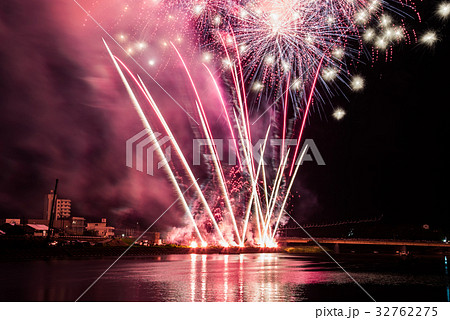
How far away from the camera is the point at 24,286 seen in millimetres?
14938

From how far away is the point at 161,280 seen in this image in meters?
17.8

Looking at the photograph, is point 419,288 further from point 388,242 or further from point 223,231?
point 388,242

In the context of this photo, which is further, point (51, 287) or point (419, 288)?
point (419, 288)

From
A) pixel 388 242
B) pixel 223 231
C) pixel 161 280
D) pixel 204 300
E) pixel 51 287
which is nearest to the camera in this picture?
pixel 204 300
